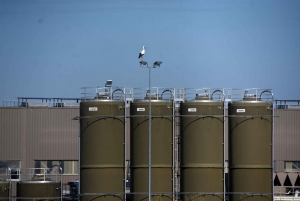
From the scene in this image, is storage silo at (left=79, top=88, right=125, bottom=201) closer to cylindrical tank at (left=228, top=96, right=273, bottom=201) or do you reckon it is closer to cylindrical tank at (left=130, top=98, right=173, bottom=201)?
cylindrical tank at (left=130, top=98, right=173, bottom=201)

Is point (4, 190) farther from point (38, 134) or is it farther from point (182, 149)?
point (38, 134)

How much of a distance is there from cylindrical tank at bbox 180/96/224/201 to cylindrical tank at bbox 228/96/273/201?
0.98 metres

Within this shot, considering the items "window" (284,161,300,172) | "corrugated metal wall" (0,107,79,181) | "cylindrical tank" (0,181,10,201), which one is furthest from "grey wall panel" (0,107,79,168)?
"window" (284,161,300,172)

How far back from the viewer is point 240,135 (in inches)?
1854

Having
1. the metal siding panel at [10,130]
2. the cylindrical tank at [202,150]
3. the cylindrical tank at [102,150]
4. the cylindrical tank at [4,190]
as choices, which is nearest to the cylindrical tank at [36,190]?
the cylindrical tank at [4,190]

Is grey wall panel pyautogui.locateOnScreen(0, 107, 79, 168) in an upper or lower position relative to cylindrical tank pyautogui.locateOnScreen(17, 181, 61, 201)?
upper

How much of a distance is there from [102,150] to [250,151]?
9550 millimetres

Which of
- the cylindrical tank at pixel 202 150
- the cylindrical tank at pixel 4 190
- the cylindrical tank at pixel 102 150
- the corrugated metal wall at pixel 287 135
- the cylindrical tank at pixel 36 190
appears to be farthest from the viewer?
the corrugated metal wall at pixel 287 135

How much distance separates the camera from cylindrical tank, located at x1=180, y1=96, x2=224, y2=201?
4628 centimetres

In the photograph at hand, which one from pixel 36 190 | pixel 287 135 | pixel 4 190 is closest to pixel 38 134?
pixel 4 190

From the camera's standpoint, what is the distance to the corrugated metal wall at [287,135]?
66.4 meters

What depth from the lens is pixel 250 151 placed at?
1838 inches

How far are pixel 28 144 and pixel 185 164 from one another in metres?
22.4

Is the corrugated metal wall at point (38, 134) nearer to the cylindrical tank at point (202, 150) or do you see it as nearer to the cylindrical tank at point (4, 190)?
the cylindrical tank at point (4, 190)
